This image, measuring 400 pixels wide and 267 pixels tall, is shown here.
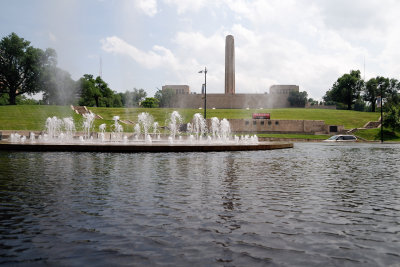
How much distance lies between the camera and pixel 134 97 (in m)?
128

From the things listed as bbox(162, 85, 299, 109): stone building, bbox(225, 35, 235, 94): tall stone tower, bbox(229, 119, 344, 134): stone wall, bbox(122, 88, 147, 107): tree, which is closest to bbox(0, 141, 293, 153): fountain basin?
bbox(229, 119, 344, 134): stone wall

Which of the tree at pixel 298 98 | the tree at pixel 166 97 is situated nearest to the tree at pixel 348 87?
the tree at pixel 298 98

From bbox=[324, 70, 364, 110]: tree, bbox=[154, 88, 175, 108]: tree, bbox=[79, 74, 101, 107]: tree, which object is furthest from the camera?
bbox=[154, 88, 175, 108]: tree

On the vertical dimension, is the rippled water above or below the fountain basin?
below

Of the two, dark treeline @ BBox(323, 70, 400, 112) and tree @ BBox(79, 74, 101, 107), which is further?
dark treeline @ BBox(323, 70, 400, 112)

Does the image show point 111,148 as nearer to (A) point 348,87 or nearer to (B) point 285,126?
(B) point 285,126

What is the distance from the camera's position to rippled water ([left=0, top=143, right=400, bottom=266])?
410 cm

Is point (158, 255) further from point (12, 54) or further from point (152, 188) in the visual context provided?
point (12, 54)

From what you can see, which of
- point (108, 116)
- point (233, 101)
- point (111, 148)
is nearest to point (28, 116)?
point (108, 116)

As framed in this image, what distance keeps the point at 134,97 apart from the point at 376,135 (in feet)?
305

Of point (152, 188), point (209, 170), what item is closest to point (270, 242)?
point (152, 188)

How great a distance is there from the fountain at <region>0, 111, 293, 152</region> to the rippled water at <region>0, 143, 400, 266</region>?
10339mm

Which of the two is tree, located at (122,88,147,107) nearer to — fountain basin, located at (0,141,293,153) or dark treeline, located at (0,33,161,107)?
dark treeline, located at (0,33,161,107)

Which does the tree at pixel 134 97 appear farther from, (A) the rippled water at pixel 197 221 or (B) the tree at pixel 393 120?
(A) the rippled water at pixel 197 221
